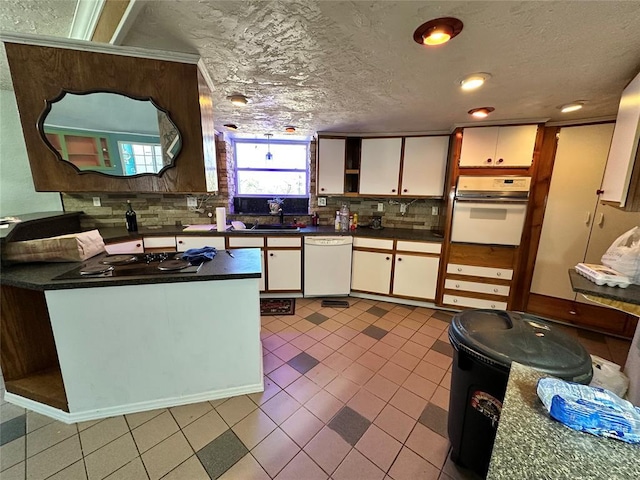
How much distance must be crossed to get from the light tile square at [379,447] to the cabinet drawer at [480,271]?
6.53 feet

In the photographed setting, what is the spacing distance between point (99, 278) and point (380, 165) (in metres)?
2.98

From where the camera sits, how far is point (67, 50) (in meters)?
1.38

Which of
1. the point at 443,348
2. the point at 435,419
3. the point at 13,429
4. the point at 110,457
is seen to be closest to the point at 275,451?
the point at 110,457

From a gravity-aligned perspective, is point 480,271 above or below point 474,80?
below

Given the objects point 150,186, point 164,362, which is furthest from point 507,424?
point 150,186

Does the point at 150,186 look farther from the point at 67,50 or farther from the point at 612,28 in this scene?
the point at 612,28

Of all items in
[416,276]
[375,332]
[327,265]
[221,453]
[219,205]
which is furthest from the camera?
[219,205]

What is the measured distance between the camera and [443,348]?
232cm

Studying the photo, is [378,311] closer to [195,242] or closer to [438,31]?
[195,242]

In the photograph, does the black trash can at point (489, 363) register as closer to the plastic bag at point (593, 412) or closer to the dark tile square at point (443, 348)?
the plastic bag at point (593, 412)

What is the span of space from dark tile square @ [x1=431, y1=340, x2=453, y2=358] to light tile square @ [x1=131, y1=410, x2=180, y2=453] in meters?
2.09

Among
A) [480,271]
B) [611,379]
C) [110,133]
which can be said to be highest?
[110,133]

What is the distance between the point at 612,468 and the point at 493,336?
670 mm

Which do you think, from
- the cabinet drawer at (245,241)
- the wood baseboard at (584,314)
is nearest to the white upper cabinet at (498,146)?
the wood baseboard at (584,314)
